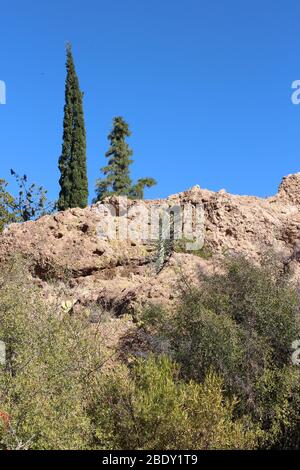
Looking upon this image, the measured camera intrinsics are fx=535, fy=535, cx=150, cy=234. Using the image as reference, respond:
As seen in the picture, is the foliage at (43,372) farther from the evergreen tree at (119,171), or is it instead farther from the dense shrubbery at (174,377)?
the evergreen tree at (119,171)

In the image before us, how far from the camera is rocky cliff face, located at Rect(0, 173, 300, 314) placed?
13.8m

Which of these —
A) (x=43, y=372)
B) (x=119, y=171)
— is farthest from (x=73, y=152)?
(x=43, y=372)

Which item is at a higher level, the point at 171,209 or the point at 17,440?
the point at 171,209

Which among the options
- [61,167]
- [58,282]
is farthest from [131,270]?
[61,167]

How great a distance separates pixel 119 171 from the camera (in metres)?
25.0

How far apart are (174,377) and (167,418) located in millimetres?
1427

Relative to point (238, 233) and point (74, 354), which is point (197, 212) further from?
point (74, 354)

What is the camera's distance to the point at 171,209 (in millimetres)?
15273

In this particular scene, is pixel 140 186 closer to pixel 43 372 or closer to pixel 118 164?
pixel 118 164

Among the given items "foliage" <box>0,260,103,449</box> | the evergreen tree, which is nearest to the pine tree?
the evergreen tree

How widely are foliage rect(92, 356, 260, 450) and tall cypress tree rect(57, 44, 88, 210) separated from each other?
13.9m

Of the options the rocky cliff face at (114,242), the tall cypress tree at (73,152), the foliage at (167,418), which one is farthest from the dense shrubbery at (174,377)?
the tall cypress tree at (73,152)

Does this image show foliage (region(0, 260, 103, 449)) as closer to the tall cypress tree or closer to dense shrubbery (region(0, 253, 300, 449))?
dense shrubbery (region(0, 253, 300, 449))
